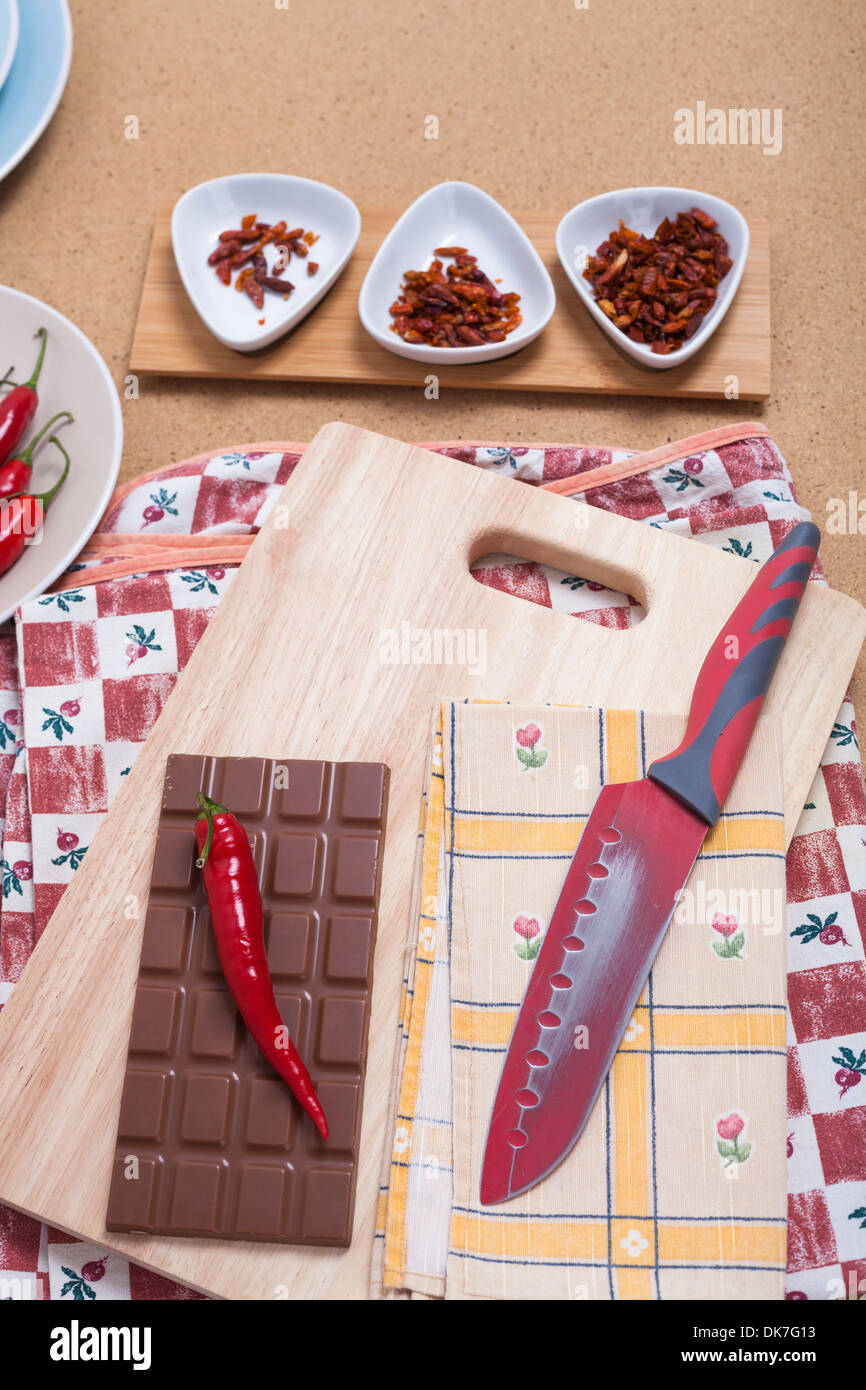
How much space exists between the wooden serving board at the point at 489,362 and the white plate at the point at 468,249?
0.10 ft

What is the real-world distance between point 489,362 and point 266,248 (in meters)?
0.35

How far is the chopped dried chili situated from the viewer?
1.46m

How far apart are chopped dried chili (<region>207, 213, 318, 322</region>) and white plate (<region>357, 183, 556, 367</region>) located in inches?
4.4

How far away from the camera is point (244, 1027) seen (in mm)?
1009

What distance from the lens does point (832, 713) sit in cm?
113

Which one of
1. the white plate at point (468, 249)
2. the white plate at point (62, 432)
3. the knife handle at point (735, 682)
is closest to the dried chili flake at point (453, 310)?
the white plate at point (468, 249)

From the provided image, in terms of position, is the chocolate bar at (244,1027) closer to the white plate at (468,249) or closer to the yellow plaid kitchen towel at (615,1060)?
the yellow plaid kitchen towel at (615,1060)

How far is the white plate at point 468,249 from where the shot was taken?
1401 mm

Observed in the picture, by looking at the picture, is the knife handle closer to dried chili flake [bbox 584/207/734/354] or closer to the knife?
the knife

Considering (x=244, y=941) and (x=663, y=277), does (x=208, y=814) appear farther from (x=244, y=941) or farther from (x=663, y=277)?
(x=663, y=277)
